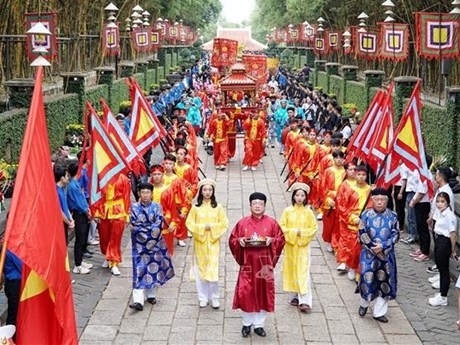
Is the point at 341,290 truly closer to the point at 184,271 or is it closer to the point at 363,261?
the point at 363,261

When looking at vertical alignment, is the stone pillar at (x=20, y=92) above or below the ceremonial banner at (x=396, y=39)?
below

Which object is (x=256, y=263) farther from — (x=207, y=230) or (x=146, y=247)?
(x=146, y=247)

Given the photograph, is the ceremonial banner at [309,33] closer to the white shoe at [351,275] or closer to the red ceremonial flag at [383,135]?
the red ceremonial flag at [383,135]

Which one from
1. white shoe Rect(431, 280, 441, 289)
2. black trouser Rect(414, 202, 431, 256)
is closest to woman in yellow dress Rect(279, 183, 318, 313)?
white shoe Rect(431, 280, 441, 289)

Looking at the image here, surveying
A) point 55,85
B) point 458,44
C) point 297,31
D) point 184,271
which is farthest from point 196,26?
point 184,271

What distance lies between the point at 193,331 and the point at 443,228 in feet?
9.51

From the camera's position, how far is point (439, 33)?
48.1 ft

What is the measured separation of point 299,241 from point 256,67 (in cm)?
2296

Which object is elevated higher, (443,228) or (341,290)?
(443,228)

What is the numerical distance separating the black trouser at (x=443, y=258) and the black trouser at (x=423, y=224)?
178 centimetres

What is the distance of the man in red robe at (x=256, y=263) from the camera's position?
Answer: 7699mm

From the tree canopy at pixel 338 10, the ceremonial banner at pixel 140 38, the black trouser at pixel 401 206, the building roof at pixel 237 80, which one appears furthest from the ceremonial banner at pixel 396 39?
the ceremonial banner at pixel 140 38

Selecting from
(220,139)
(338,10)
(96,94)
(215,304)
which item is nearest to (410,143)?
(215,304)

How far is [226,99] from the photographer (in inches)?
779
